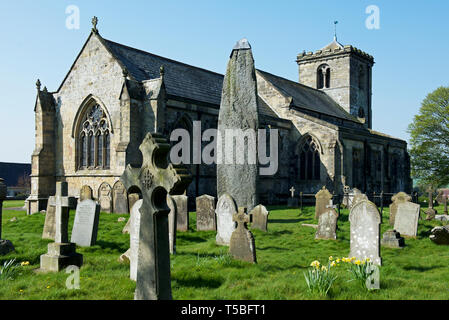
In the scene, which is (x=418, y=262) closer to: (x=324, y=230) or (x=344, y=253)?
(x=344, y=253)

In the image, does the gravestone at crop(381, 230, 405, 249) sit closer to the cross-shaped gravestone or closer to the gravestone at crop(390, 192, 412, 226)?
the gravestone at crop(390, 192, 412, 226)

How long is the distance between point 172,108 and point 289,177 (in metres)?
10.2

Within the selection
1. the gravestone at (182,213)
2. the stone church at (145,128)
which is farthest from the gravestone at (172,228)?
the stone church at (145,128)

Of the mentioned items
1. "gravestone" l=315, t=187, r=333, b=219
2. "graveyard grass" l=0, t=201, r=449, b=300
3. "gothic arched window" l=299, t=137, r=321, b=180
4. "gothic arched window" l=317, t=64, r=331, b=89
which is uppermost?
"gothic arched window" l=317, t=64, r=331, b=89

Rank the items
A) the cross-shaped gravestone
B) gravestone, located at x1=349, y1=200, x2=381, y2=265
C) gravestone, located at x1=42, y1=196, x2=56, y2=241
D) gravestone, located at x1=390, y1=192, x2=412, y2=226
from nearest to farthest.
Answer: the cross-shaped gravestone → gravestone, located at x1=349, y1=200, x2=381, y2=265 → gravestone, located at x1=42, y1=196, x2=56, y2=241 → gravestone, located at x1=390, y1=192, x2=412, y2=226

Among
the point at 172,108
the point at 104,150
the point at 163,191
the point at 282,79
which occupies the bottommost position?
the point at 163,191

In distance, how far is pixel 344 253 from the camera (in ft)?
30.0

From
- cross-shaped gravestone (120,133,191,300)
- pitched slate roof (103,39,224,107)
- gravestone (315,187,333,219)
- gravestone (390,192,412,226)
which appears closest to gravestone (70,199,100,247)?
cross-shaped gravestone (120,133,191,300)

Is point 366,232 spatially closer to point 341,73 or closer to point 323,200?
point 323,200

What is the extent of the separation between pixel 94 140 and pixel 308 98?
64.8 feet

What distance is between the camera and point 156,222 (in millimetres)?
4875

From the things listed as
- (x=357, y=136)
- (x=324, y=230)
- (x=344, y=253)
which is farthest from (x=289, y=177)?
(x=344, y=253)

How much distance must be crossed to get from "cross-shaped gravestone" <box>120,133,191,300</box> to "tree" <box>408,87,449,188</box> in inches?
1447

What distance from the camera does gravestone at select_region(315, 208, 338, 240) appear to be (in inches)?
420
